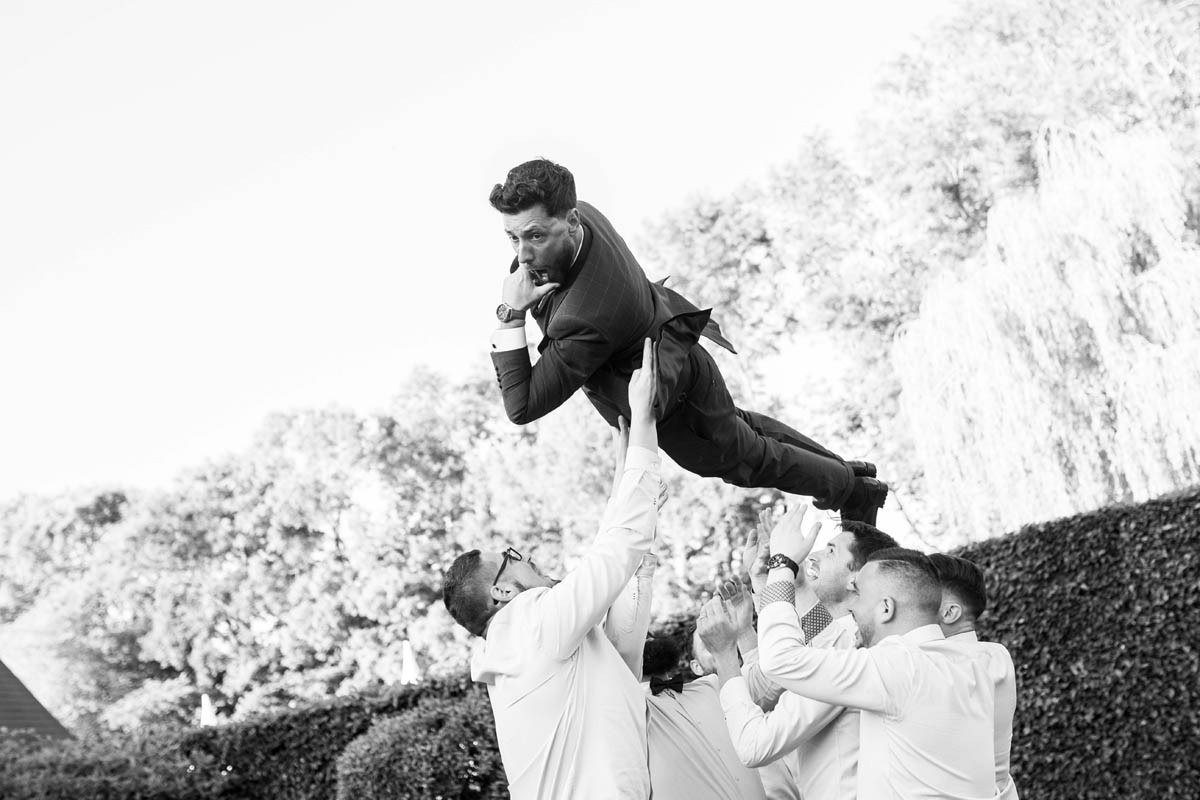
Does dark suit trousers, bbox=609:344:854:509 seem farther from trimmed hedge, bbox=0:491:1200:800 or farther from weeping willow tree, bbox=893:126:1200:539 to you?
weeping willow tree, bbox=893:126:1200:539

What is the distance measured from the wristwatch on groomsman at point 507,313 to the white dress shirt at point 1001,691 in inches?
59.3

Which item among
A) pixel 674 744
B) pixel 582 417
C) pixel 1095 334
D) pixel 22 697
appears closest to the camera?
pixel 674 744

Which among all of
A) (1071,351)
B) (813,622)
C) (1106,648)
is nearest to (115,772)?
(1106,648)

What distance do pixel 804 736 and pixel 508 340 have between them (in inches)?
A: 55.3

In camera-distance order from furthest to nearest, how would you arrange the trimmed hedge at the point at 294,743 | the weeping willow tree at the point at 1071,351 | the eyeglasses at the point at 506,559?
the weeping willow tree at the point at 1071,351 → the trimmed hedge at the point at 294,743 → the eyeglasses at the point at 506,559

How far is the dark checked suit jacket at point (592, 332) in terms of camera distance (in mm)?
3521

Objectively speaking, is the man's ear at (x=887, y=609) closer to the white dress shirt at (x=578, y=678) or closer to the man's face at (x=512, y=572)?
the white dress shirt at (x=578, y=678)

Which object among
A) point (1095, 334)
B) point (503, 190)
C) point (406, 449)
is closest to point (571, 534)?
point (406, 449)

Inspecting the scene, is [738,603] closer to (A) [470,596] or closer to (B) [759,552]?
(B) [759,552]

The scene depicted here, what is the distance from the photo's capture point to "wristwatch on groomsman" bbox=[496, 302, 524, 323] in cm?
359

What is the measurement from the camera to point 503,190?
3.42 metres

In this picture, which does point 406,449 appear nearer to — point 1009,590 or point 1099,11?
point 1099,11

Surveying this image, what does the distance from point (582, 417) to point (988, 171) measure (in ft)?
26.0

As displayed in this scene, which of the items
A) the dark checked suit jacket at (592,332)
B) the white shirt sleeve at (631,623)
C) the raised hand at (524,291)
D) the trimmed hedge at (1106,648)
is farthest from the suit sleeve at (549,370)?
the trimmed hedge at (1106,648)
